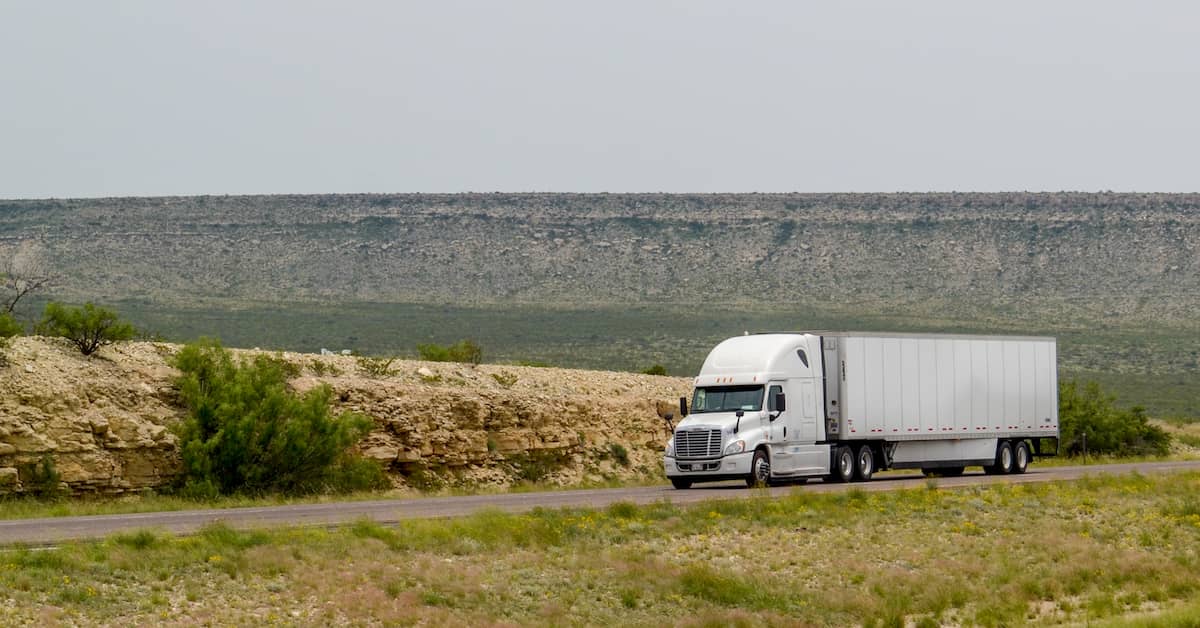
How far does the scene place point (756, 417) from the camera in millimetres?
33625

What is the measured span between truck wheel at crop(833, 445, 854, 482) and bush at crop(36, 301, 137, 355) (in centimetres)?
1629

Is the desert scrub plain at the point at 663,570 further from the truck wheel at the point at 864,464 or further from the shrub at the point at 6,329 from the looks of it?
the shrub at the point at 6,329

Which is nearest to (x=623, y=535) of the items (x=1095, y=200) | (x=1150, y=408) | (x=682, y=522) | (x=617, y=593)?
(x=682, y=522)

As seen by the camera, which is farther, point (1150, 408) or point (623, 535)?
point (1150, 408)

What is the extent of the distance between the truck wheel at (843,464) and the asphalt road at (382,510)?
0.51m

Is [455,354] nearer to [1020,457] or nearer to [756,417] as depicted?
[1020,457]

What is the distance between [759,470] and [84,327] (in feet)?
49.0

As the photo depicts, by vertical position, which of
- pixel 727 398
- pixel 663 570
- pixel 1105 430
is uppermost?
pixel 727 398

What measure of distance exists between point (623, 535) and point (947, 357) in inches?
655

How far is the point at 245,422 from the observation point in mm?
31875

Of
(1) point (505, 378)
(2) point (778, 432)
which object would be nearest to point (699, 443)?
(2) point (778, 432)

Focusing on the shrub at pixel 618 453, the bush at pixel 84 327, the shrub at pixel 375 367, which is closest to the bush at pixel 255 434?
the bush at pixel 84 327

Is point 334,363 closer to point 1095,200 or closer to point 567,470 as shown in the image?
point 567,470

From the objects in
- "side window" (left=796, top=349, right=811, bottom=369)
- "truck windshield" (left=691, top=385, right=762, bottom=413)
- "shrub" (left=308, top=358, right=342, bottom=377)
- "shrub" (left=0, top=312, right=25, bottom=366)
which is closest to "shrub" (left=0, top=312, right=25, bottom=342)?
"shrub" (left=0, top=312, right=25, bottom=366)
